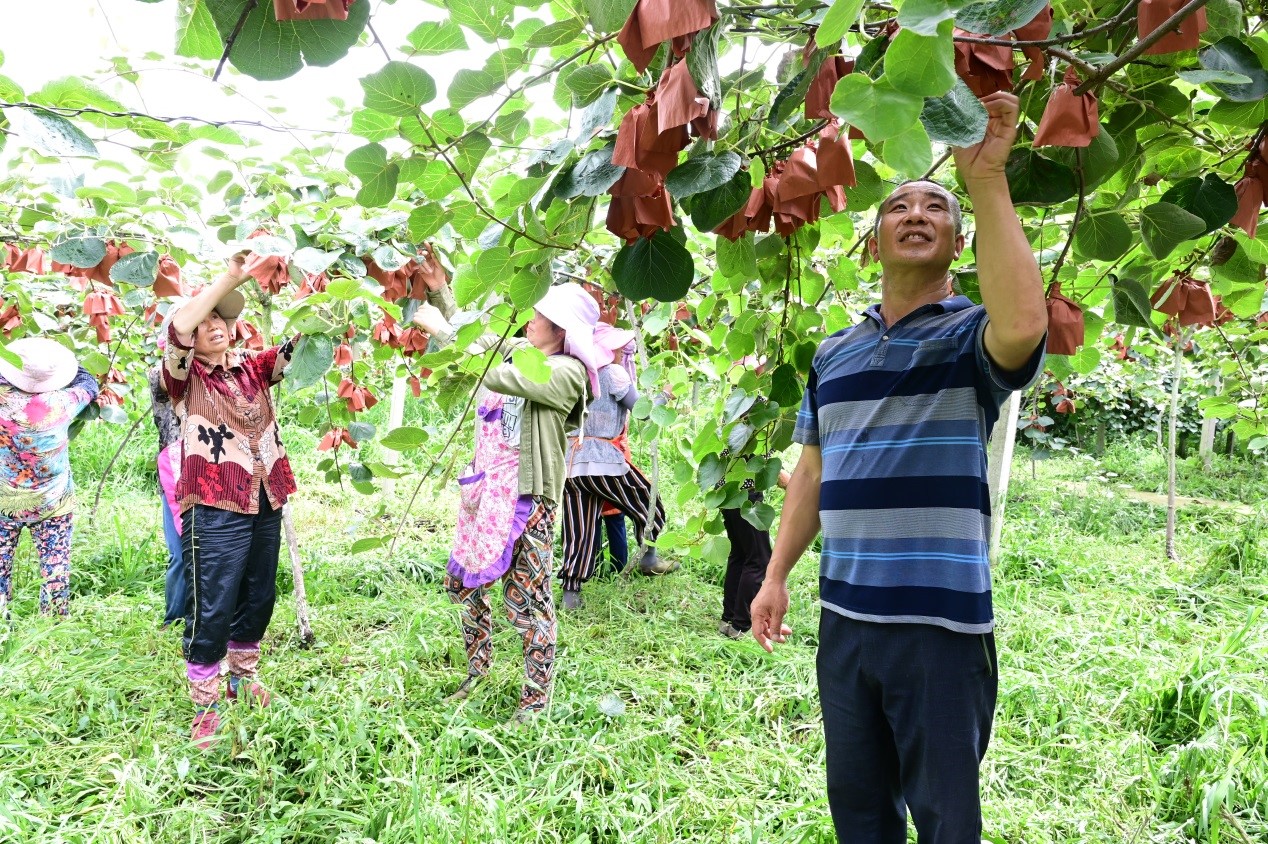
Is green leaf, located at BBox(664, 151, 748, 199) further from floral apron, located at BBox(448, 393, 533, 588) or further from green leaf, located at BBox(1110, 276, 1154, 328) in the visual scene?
floral apron, located at BBox(448, 393, 533, 588)

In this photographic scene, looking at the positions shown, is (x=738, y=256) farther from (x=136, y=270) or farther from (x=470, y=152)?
(x=136, y=270)

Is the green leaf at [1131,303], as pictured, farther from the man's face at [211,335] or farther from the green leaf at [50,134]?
the man's face at [211,335]

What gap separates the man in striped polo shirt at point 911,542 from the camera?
41.8 inches

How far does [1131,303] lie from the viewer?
3.10ft

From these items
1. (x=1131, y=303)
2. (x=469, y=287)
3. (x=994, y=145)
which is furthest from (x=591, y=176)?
(x=1131, y=303)

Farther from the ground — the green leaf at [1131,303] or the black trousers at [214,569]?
the green leaf at [1131,303]

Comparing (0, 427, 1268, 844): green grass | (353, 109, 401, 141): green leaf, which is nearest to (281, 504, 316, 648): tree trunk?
(0, 427, 1268, 844): green grass

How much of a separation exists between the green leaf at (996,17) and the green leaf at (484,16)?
403 millimetres

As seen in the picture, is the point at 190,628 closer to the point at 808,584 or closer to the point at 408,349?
the point at 408,349

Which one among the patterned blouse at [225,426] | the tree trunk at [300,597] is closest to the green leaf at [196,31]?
the patterned blouse at [225,426]

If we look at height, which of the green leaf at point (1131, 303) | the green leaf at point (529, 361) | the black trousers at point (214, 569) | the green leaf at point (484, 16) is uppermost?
the green leaf at point (484, 16)

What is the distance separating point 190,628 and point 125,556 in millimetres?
2134

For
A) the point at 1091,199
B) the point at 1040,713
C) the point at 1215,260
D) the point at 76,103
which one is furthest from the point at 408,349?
the point at 1040,713

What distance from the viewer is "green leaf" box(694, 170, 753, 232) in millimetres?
744
